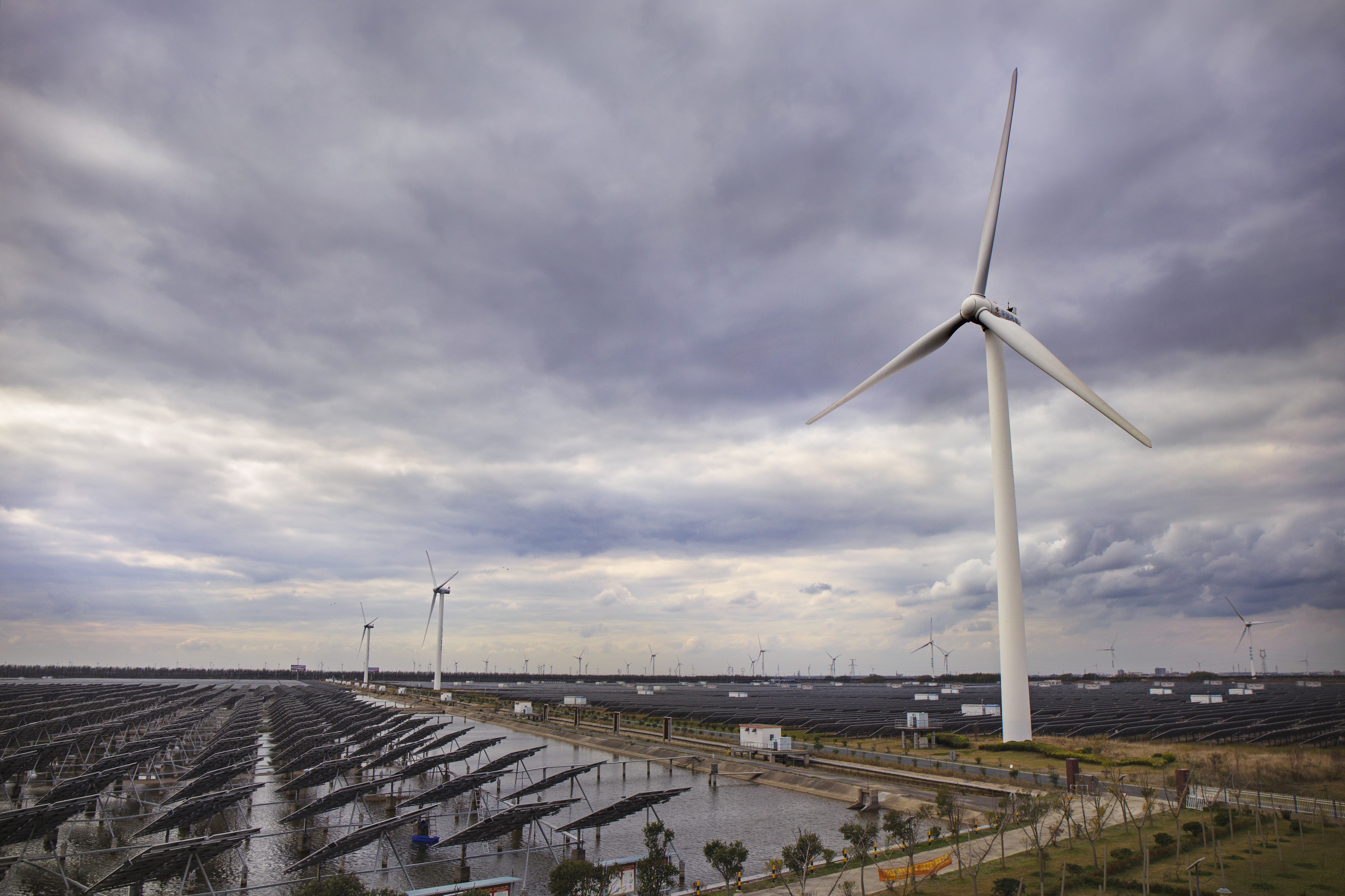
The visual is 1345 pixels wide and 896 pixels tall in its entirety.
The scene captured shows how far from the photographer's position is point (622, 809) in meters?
42.4

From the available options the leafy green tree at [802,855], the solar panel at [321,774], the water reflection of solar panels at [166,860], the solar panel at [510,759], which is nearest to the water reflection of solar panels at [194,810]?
the water reflection of solar panels at [166,860]

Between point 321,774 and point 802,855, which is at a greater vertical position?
point 802,855

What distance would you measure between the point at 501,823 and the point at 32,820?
22.7m

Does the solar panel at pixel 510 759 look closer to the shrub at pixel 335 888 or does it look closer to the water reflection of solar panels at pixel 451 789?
the water reflection of solar panels at pixel 451 789

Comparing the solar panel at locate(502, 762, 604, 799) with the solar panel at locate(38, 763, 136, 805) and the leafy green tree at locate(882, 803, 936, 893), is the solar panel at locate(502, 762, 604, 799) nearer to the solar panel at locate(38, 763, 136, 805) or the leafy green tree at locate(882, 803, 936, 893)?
the leafy green tree at locate(882, 803, 936, 893)

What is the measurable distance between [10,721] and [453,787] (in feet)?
338

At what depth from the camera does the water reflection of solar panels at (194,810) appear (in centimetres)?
3788

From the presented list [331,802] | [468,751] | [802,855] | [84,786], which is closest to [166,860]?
[331,802]

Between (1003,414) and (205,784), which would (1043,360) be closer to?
(1003,414)

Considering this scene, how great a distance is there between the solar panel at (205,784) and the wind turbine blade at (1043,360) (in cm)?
7236

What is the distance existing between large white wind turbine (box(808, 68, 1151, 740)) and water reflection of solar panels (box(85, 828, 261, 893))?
66.8 metres

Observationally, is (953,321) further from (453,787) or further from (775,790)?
(453,787)

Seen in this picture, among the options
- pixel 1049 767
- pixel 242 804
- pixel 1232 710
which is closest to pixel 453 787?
pixel 242 804

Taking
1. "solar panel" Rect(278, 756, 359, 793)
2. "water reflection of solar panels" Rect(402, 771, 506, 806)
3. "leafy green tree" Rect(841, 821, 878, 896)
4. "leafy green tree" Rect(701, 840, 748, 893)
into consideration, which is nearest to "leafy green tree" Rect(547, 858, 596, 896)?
"leafy green tree" Rect(701, 840, 748, 893)
